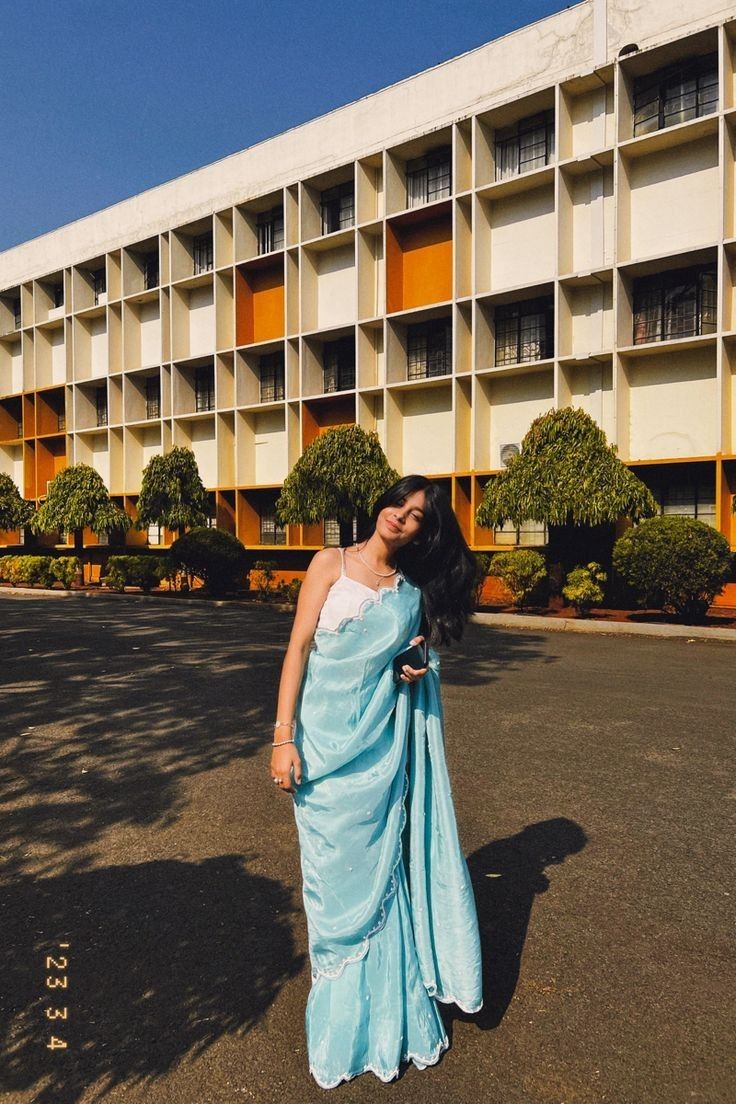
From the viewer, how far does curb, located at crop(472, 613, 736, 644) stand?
14.2 metres

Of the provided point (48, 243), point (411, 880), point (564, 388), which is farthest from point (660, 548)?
point (48, 243)

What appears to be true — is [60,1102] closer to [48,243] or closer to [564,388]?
[564,388]

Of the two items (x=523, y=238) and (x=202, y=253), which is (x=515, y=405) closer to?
(x=523, y=238)

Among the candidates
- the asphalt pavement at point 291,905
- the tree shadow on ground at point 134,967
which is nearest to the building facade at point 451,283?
the asphalt pavement at point 291,905

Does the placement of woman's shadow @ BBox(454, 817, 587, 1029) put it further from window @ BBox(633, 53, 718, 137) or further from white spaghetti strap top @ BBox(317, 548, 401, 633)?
window @ BBox(633, 53, 718, 137)

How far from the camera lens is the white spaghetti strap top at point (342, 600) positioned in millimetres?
2855

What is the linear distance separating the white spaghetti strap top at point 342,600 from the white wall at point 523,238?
18809 mm

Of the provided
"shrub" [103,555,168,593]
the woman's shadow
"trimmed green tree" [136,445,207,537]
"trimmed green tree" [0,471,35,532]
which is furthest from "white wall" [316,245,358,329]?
the woman's shadow

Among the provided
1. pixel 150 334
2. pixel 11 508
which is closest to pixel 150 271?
pixel 150 334

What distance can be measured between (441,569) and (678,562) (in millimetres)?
12729

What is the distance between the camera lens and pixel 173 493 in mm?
25641

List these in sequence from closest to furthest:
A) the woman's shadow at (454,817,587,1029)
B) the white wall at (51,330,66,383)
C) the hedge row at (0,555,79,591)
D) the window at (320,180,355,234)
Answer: the woman's shadow at (454,817,587,1029) < the window at (320,180,355,234) < the hedge row at (0,555,79,591) < the white wall at (51,330,66,383)

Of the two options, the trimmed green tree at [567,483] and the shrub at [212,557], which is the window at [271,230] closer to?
the shrub at [212,557]

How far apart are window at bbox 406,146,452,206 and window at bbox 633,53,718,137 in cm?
536
